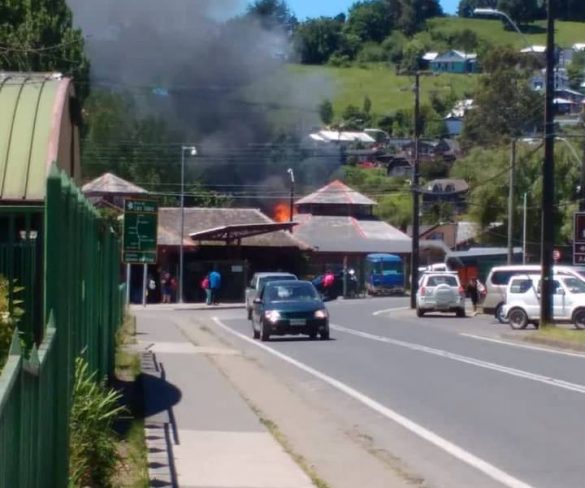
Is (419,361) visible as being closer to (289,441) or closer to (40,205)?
(289,441)

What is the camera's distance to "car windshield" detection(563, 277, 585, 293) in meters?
40.8

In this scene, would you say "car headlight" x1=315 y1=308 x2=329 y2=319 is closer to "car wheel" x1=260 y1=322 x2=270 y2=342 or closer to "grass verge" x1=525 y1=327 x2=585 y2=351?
"car wheel" x1=260 y1=322 x2=270 y2=342

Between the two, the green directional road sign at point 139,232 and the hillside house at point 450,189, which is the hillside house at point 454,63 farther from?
the green directional road sign at point 139,232

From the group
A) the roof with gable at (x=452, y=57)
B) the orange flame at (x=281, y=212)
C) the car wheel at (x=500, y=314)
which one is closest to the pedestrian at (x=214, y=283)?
the car wheel at (x=500, y=314)

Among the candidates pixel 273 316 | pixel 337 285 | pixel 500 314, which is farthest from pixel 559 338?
pixel 337 285

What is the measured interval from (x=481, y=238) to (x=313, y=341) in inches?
2070

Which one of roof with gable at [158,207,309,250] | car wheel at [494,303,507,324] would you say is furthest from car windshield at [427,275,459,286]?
roof with gable at [158,207,309,250]

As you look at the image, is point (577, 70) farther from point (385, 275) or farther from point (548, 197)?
point (548, 197)

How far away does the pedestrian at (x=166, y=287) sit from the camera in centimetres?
6700

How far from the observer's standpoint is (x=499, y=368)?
969 inches

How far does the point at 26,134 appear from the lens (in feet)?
46.6

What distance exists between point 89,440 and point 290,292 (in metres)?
25.1

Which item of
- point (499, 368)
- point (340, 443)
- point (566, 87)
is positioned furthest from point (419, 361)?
point (566, 87)

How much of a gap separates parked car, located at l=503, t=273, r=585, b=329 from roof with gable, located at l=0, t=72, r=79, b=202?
26.9 metres
